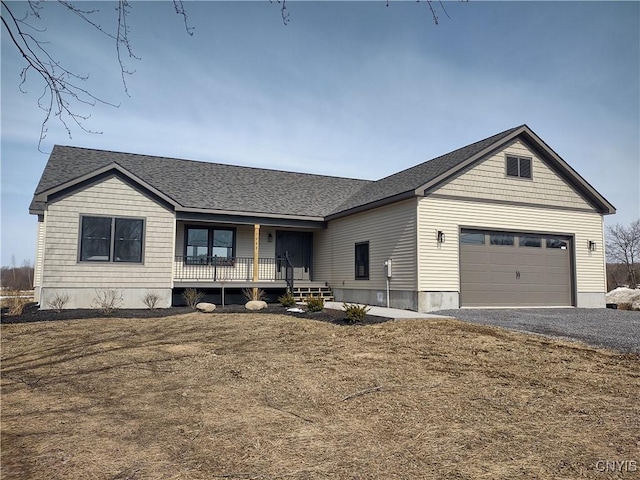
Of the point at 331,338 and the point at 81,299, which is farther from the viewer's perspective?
the point at 81,299

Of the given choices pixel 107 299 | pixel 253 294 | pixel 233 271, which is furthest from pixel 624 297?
pixel 107 299

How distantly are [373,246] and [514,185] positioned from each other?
5262mm

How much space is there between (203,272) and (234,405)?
1268 centimetres

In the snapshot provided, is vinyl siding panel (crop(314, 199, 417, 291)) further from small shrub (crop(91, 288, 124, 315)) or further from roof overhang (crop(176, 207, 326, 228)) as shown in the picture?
small shrub (crop(91, 288, 124, 315))

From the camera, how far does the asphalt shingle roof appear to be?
50.2 feet

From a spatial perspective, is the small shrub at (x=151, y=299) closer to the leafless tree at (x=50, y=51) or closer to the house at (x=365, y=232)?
the house at (x=365, y=232)

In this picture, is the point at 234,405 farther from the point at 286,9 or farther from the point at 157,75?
the point at 157,75

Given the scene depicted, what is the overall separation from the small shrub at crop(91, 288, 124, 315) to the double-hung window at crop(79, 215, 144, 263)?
3.18 feet

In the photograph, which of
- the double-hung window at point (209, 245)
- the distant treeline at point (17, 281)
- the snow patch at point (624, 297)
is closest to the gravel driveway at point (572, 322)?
the snow patch at point (624, 297)

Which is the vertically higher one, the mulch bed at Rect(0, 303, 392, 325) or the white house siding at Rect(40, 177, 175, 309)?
the white house siding at Rect(40, 177, 175, 309)

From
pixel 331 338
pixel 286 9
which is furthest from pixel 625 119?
pixel 286 9

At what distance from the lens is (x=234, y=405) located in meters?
4.91

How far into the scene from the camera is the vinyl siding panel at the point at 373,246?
542 inches

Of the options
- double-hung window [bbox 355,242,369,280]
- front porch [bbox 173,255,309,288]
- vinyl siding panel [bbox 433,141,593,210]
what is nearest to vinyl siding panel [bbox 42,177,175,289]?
front porch [bbox 173,255,309,288]
